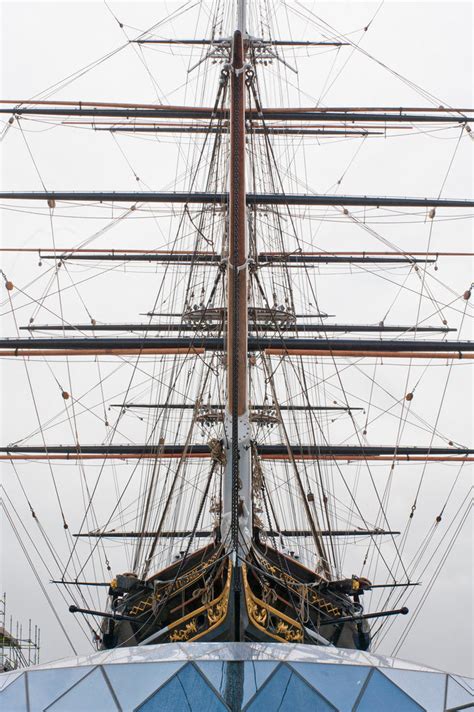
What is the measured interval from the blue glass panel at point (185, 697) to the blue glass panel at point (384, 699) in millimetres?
1500

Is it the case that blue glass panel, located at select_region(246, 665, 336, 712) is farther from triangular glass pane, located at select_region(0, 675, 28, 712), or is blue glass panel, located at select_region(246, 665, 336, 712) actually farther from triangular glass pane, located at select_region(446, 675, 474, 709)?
triangular glass pane, located at select_region(0, 675, 28, 712)

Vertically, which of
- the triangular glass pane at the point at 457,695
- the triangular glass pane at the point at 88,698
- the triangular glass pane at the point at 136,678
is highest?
the triangular glass pane at the point at 136,678

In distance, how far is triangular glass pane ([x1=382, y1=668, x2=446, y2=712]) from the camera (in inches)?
404

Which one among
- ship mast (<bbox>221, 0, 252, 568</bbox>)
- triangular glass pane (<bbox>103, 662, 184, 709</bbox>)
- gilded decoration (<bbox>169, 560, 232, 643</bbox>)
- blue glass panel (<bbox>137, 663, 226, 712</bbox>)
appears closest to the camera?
blue glass panel (<bbox>137, 663, 226, 712</bbox>)

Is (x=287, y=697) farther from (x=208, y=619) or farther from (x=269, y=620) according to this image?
(x=208, y=619)

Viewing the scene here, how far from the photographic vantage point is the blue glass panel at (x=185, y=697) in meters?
9.79

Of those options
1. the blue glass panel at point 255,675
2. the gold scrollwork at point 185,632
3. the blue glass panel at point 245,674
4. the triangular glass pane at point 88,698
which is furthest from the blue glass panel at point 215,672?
the gold scrollwork at point 185,632

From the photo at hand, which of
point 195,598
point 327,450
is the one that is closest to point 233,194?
point 195,598

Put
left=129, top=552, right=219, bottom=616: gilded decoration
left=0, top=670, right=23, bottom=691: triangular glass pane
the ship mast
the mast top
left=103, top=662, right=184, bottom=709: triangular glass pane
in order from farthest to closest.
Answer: the mast top → left=129, top=552, right=219, bottom=616: gilded decoration → the ship mast → left=0, top=670, right=23, bottom=691: triangular glass pane → left=103, top=662, right=184, bottom=709: triangular glass pane

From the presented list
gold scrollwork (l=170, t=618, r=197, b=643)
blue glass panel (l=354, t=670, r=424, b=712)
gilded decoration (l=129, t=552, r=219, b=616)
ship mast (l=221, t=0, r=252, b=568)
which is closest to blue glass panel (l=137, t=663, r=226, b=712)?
blue glass panel (l=354, t=670, r=424, b=712)

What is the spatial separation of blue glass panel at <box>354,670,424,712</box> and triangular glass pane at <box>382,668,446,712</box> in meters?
0.10

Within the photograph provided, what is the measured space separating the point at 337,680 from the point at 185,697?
5.52ft

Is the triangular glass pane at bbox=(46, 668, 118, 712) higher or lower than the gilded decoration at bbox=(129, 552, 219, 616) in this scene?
lower

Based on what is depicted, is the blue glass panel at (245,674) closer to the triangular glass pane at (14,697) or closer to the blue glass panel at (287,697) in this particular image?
the blue glass panel at (287,697)
